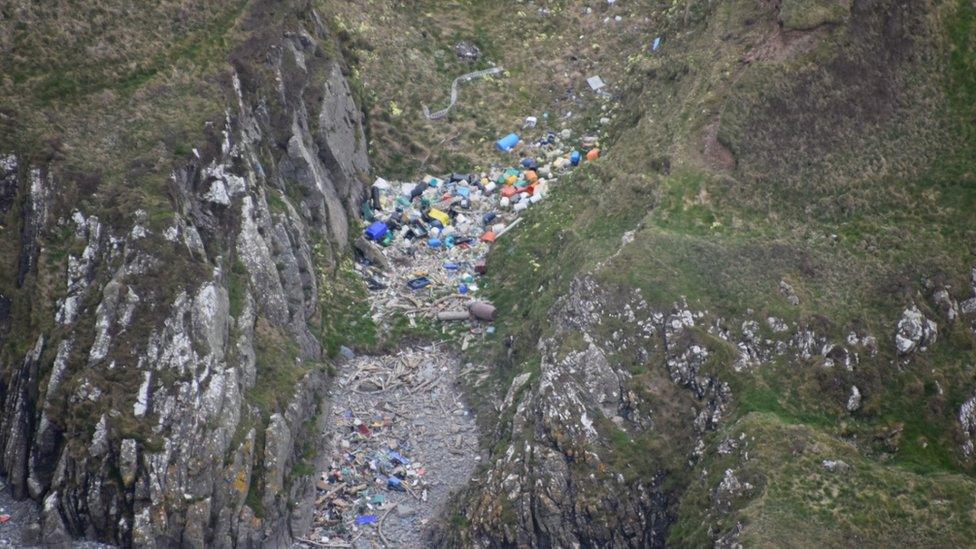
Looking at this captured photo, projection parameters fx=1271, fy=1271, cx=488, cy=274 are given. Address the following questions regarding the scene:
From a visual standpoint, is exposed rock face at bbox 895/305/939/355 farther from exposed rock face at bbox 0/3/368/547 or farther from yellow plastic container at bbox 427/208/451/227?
yellow plastic container at bbox 427/208/451/227

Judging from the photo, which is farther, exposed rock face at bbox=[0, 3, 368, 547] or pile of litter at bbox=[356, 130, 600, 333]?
pile of litter at bbox=[356, 130, 600, 333]

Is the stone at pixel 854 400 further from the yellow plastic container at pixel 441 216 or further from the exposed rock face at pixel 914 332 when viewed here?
the yellow plastic container at pixel 441 216

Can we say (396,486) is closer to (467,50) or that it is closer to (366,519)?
(366,519)

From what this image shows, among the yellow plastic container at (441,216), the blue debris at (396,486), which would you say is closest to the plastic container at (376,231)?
the yellow plastic container at (441,216)

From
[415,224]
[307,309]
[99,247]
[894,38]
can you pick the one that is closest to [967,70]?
[894,38]

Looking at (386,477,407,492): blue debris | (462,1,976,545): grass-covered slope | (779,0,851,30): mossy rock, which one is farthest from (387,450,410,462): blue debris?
(779,0,851,30): mossy rock

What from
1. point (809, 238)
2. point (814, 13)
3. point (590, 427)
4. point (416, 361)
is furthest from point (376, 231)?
point (814, 13)

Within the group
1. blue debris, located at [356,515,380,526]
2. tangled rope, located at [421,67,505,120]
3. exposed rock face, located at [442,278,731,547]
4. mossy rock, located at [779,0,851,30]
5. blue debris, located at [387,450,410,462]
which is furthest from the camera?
tangled rope, located at [421,67,505,120]

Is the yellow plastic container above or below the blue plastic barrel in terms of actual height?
below

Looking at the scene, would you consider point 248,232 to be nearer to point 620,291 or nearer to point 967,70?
point 620,291
